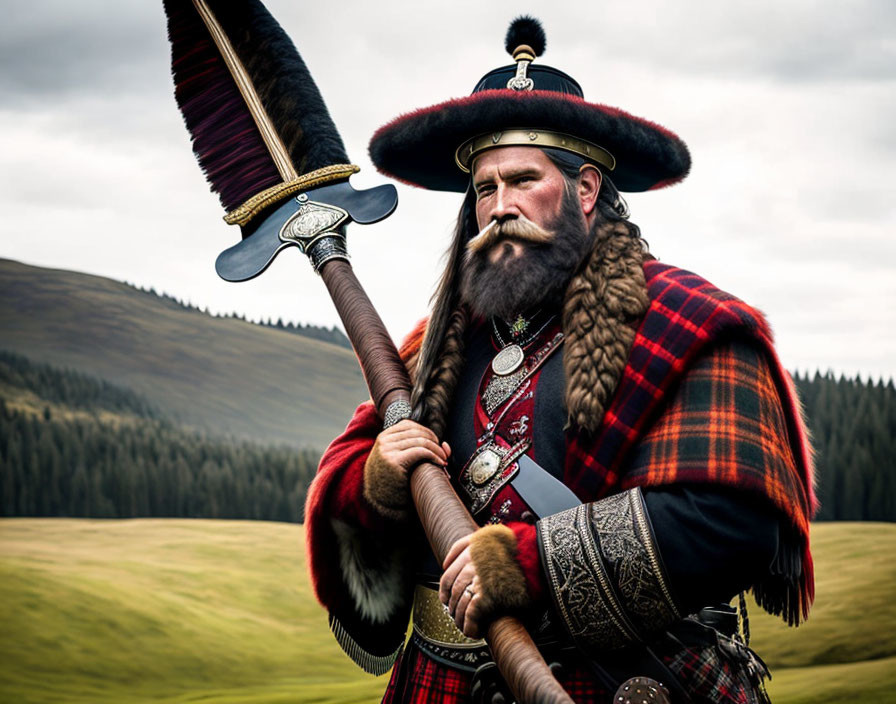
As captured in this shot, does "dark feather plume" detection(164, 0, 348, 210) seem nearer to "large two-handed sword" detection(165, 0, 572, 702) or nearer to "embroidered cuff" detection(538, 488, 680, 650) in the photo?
"large two-handed sword" detection(165, 0, 572, 702)

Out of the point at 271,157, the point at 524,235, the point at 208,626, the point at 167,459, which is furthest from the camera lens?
the point at 167,459

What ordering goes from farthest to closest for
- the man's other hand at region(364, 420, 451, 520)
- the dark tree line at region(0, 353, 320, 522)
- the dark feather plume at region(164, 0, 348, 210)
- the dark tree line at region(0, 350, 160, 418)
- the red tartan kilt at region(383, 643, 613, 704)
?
the dark tree line at region(0, 350, 160, 418), the dark tree line at region(0, 353, 320, 522), the dark feather plume at region(164, 0, 348, 210), the man's other hand at region(364, 420, 451, 520), the red tartan kilt at region(383, 643, 613, 704)

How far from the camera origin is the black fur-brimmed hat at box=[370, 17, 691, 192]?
2.54 meters

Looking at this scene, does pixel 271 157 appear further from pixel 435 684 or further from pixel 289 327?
pixel 289 327

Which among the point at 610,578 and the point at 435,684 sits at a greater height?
the point at 610,578

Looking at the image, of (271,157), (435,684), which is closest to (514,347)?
(435,684)

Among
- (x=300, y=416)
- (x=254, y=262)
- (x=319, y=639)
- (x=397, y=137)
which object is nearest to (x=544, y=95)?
(x=397, y=137)

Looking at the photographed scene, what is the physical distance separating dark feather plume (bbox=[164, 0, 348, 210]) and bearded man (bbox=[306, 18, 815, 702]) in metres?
0.29

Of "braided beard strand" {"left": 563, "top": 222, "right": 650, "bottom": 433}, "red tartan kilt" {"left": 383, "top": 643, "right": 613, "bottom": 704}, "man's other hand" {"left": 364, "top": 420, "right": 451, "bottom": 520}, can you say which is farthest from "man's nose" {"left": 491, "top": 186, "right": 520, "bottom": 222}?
"red tartan kilt" {"left": 383, "top": 643, "right": 613, "bottom": 704}

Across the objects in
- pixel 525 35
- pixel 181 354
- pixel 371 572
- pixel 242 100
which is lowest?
pixel 181 354

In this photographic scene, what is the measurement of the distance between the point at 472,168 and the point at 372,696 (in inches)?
194

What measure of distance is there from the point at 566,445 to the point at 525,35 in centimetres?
130

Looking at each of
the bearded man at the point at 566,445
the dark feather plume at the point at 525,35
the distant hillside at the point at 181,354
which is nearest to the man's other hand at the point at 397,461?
the bearded man at the point at 566,445

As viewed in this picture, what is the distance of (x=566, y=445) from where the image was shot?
228cm
